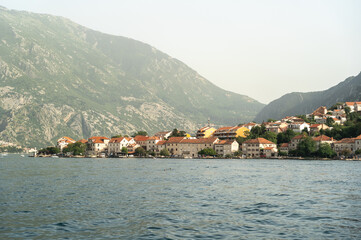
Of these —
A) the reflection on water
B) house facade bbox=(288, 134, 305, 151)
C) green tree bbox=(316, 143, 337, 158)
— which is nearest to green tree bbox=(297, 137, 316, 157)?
green tree bbox=(316, 143, 337, 158)

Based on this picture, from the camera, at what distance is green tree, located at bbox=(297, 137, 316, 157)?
172m

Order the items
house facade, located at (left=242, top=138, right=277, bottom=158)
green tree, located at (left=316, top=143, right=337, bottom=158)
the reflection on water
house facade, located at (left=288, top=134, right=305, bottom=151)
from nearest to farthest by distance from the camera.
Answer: the reflection on water, green tree, located at (left=316, top=143, right=337, bottom=158), house facade, located at (left=288, top=134, right=305, bottom=151), house facade, located at (left=242, top=138, right=277, bottom=158)

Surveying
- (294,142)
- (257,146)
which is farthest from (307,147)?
(257,146)

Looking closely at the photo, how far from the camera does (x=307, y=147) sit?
174 metres

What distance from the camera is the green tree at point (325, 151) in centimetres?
16738

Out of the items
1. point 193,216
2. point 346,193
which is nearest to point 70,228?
point 193,216

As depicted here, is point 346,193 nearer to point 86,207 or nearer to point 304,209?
point 304,209

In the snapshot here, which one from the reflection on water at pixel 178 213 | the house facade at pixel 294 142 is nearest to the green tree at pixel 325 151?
the house facade at pixel 294 142

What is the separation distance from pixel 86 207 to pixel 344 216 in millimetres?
21968

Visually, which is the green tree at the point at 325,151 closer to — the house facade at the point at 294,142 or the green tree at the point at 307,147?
the green tree at the point at 307,147

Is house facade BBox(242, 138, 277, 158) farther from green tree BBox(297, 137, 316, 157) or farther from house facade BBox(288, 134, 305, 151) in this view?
green tree BBox(297, 137, 316, 157)

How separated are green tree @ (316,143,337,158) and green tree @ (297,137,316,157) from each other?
3149mm

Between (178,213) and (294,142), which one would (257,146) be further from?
(178,213)

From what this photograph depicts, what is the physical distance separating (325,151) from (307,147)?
883cm
